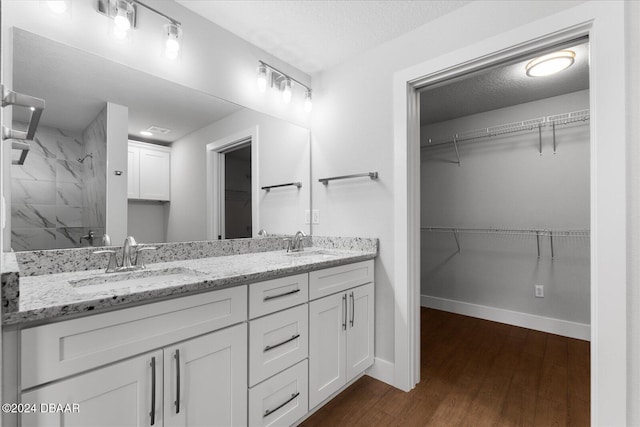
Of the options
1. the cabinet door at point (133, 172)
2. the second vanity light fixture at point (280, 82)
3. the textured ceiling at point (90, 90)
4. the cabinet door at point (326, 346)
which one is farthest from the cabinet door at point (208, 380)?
the second vanity light fixture at point (280, 82)

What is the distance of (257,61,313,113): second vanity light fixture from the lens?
2097 mm

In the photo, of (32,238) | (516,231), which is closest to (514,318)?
(516,231)

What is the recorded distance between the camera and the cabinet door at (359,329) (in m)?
1.84

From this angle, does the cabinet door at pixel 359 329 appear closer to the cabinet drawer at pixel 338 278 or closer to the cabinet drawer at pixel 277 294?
the cabinet drawer at pixel 338 278

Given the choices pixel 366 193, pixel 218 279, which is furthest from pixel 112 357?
pixel 366 193

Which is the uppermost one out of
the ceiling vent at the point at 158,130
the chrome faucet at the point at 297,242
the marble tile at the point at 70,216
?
the ceiling vent at the point at 158,130

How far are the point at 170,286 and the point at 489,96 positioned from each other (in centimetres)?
319

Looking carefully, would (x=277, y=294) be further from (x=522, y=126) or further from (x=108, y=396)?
(x=522, y=126)

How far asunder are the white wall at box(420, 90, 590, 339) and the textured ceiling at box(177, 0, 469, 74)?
6.18ft

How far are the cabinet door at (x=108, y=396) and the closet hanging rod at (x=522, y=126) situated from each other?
136 inches

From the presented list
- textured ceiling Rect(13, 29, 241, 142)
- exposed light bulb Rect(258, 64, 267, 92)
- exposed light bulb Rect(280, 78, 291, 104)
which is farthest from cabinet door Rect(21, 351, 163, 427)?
exposed light bulb Rect(280, 78, 291, 104)

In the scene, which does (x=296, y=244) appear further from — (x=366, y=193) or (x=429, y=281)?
(x=429, y=281)

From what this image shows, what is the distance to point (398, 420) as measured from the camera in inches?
64.4

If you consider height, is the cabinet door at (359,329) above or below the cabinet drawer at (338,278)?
below
